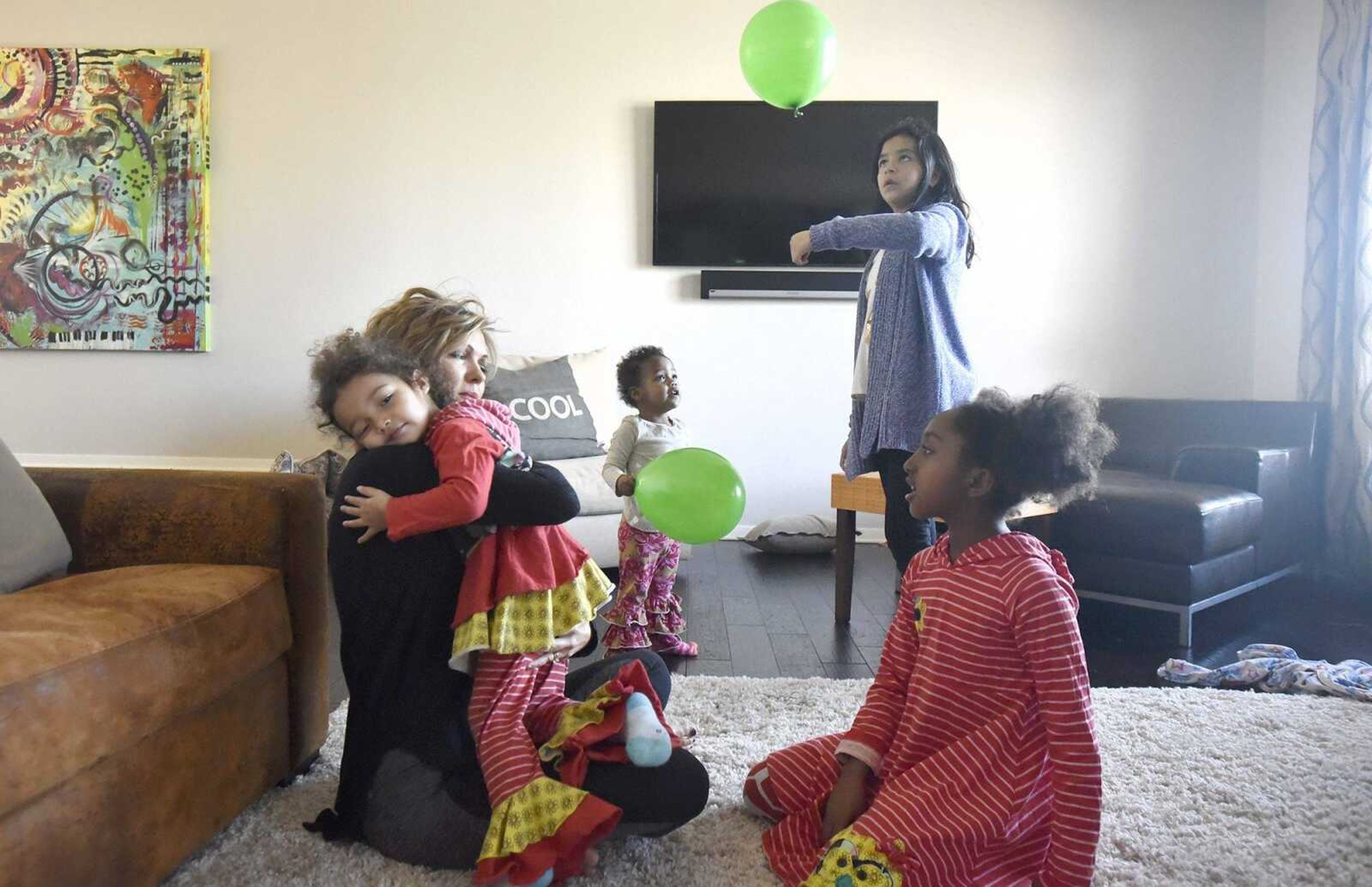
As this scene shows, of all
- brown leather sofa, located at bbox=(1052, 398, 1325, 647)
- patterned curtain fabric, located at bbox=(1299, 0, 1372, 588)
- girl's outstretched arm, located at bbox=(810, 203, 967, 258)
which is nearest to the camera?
girl's outstretched arm, located at bbox=(810, 203, 967, 258)

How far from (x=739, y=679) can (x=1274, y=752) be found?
1.06 m

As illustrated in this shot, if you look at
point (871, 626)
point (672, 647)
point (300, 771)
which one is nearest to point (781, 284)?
point (871, 626)

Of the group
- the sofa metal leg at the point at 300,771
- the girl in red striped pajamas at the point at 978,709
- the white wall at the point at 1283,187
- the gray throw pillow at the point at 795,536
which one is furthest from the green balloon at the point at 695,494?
the white wall at the point at 1283,187

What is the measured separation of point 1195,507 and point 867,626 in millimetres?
982

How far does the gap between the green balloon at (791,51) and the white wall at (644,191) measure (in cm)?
193

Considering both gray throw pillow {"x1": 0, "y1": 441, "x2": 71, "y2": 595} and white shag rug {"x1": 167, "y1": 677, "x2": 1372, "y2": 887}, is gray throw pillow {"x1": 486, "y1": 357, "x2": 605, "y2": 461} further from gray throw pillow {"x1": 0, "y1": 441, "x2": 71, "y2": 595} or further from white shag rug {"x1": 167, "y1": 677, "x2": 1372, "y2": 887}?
gray throw pillow {"x1": 0, "y1": 441, "x2": 71, "y2": 595}

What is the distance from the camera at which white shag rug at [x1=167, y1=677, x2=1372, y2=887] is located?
1.30 metres

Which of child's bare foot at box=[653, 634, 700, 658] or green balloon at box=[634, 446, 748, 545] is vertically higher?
green balloon at box=[634, 446, 748, 545]

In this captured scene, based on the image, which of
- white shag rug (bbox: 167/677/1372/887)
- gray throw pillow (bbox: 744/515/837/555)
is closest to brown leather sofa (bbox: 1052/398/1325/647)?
white shag rug (bbox: 167/677/1372/887)

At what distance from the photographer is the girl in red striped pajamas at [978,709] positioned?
1159mm

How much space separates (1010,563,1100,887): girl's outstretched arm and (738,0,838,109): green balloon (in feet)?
4.60

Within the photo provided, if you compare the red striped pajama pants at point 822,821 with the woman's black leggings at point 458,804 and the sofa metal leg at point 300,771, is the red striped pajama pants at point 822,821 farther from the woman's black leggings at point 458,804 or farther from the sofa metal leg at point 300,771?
the sofa metal leg at point 300,771

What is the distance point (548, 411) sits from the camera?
360 cm

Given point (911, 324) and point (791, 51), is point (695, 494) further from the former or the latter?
point (791, 51)
